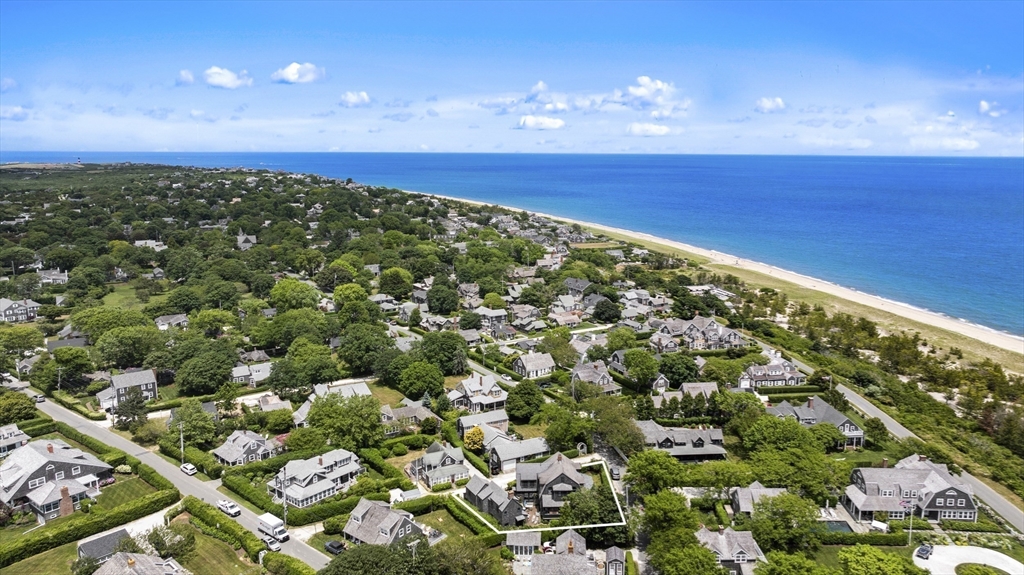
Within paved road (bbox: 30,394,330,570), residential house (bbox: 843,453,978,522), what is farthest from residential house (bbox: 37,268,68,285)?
residential house (bbox: 843,453,978,522)

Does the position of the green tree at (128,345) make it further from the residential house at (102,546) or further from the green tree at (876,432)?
the green tree at (876,432)

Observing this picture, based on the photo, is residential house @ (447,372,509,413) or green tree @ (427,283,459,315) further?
green tree @ (427,283,459,315)

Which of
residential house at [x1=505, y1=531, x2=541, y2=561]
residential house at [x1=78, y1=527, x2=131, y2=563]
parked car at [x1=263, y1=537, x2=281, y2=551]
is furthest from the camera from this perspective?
residential house at [x1=505, y1=531, x2=541, y2=561]

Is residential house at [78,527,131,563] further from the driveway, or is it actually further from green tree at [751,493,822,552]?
the driveway

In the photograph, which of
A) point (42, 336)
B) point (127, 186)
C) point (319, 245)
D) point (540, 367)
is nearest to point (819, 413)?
point (540, 367)

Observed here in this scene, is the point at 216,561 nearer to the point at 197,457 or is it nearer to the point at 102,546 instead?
the point at 102,546
